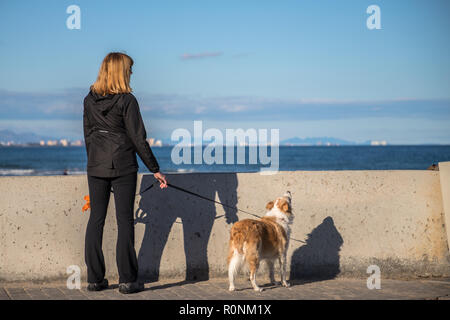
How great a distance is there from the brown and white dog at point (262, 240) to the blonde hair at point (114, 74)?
1.91 metres

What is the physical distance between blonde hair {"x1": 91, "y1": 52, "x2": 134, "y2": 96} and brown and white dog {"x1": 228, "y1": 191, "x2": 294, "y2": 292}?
75.4 inches

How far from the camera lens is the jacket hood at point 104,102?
221 inches

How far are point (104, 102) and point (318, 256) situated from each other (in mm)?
3171


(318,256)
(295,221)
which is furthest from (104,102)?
(318,256)

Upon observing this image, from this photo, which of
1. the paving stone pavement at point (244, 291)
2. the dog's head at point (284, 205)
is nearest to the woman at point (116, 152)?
the paving stone pavement at point (244, 291)

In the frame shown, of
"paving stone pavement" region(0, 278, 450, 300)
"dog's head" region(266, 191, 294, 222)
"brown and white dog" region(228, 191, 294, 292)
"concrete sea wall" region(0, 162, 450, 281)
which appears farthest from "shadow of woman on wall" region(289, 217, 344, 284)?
"dog's head" region(266, 191, 294, 222)

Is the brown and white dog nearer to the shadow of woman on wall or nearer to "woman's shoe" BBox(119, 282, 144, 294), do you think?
the shadow of woman on wall

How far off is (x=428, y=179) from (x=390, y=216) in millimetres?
665

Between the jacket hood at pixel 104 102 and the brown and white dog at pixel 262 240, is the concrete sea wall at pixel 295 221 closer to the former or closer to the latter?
the brown and white dog at pixel 262 240

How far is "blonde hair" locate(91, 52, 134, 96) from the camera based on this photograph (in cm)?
559

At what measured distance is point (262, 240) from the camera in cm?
602

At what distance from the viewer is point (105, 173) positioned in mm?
5652
